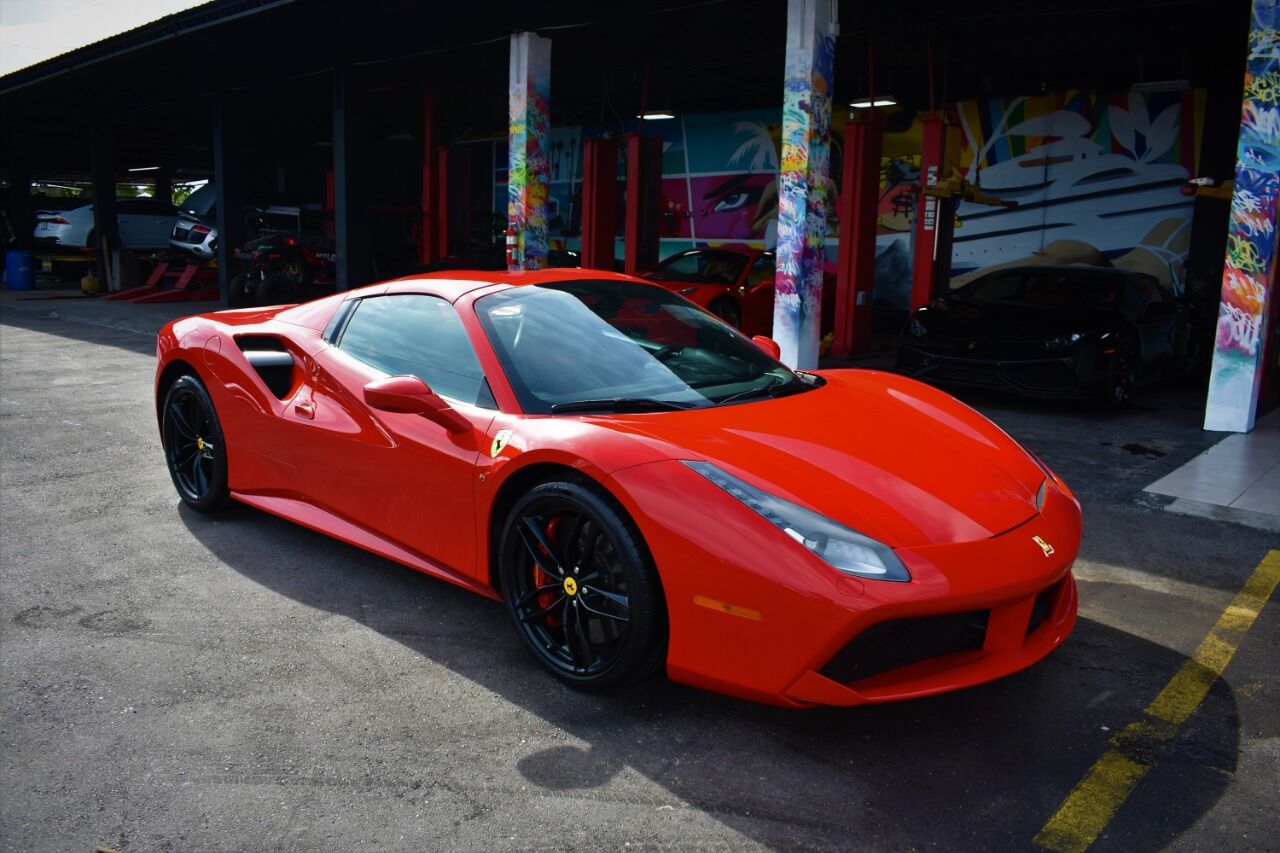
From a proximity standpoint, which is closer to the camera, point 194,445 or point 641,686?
point 641,686

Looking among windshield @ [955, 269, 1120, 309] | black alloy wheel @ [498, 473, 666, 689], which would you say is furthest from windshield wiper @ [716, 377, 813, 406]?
windshield @ [955, 269, 1120, 309]

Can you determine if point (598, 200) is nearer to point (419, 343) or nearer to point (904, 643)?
point (419, 343)

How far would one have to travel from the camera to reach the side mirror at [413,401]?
3248 mm

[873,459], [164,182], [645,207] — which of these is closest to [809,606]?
[873,459]

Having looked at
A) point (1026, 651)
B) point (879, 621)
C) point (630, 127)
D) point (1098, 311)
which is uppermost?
point (630, 127)

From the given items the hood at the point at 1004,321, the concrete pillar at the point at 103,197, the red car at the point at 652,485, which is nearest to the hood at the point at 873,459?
the red car at the point at 652,485

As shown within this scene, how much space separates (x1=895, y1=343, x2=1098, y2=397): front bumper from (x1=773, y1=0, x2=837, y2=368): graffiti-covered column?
145cm

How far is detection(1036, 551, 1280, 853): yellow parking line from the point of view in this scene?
7.86 ft

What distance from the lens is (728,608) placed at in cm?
261

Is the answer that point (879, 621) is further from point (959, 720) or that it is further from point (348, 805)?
point (348, 805)

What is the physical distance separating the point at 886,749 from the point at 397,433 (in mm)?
1970

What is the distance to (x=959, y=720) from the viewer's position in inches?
116

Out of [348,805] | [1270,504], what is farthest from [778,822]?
[1270,504]

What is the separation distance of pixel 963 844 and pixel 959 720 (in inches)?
25.4
